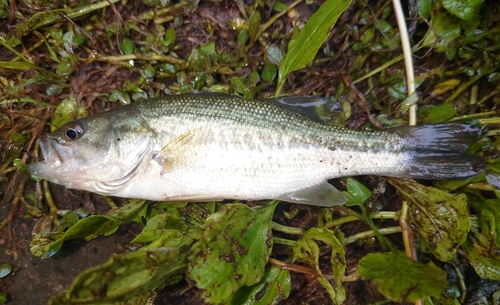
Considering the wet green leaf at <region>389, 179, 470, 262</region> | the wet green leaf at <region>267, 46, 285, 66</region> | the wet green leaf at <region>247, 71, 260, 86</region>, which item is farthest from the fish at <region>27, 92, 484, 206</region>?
→ the wet green leaf at <region>267, 46, 285, 66</region>

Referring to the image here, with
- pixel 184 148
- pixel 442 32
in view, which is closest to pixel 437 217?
pixel 442 32

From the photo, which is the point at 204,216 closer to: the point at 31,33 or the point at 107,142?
the point at 107,142

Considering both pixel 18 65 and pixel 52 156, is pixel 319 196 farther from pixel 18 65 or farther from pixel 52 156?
pixel 18 65

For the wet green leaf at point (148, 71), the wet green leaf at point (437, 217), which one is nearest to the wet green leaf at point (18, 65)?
the wet green leaf at point (148, 71)

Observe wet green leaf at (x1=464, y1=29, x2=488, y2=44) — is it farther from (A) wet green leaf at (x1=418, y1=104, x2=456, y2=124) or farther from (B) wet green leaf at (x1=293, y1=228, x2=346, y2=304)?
(B) wet green leaf at (x1=293, y1=228, x2=346, y2=304)

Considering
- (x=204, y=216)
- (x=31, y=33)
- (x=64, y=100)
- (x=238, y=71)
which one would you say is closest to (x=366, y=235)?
(x=204, y=216)

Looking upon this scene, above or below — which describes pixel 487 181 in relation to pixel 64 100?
below

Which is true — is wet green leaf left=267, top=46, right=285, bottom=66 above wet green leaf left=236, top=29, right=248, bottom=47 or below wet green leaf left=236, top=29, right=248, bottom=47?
below
